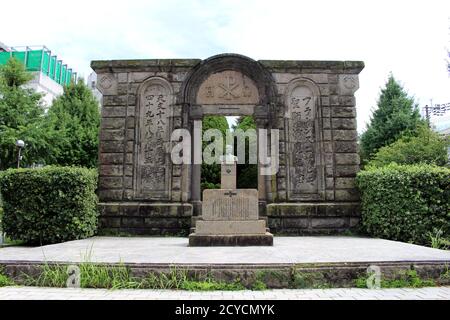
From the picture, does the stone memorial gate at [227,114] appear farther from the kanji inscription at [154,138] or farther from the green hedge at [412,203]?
the green hedge at [412,203]

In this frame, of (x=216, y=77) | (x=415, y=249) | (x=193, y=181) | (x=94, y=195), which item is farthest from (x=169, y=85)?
(x=415, y=249)

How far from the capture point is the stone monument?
752cm

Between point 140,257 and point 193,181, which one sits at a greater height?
point 193,181

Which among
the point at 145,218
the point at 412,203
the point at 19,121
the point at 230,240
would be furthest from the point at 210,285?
the point at 19,121

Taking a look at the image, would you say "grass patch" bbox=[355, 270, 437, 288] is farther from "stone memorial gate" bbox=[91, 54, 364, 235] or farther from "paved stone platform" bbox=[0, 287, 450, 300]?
"stone memorial gate" bbox=[91, 54, 364, 235]

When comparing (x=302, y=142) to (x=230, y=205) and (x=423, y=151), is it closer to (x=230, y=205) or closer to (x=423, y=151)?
(x=230, y=205)

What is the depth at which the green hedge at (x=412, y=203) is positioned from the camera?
8562mm

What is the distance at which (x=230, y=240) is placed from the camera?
751 cm

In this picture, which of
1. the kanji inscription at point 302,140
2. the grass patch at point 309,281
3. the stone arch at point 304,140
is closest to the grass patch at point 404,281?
the grass patch at point 309,281

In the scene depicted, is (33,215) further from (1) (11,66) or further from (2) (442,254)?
(1) (11,66)

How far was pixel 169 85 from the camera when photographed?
410 inches

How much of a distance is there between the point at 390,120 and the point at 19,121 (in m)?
22.3

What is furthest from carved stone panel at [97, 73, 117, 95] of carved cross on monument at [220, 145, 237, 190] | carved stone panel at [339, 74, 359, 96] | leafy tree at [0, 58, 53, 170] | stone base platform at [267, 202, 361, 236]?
leafy tree at [0, 58, 53, 170]
